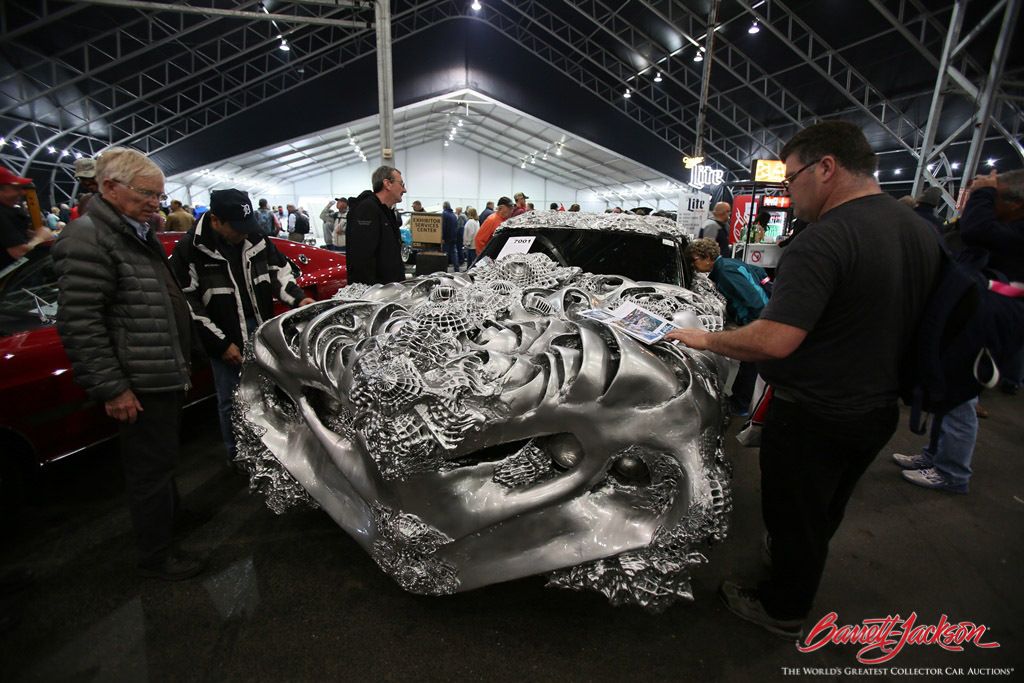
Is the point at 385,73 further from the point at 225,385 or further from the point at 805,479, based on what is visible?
the point at 805,479

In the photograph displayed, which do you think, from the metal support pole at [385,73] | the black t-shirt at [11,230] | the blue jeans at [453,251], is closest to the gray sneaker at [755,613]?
the black t-shirt at [11,230]

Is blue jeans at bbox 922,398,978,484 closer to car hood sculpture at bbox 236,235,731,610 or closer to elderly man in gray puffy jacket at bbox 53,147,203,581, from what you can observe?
car hood sculpture at bbox 236,235,731,610

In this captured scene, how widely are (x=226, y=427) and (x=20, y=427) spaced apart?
0.82 metres

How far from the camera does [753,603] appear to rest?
183 cm

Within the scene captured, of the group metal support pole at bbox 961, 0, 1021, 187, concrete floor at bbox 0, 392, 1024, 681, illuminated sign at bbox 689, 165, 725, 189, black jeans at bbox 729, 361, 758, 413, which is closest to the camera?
concrete floor at bbox 0, 392, 1024, 681

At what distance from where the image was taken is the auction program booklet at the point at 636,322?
61.3 inches

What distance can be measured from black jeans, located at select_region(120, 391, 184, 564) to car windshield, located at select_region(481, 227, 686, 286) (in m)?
2.08

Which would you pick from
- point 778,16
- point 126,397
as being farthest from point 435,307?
point 778,16

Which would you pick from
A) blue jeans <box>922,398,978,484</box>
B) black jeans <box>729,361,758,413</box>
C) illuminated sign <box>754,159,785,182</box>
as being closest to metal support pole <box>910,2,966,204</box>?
illuminated sign <box>754,159,785,182</box>

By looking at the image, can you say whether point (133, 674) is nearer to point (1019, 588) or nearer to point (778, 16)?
point (1019, 588)

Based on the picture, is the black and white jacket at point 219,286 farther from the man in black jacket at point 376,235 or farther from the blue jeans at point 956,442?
the blue jeans at point 956,442

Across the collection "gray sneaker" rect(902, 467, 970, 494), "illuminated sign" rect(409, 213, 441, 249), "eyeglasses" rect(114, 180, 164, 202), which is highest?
"illuminated sign" rect(409, 213, 441, 249)

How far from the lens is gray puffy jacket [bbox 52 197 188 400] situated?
155cm

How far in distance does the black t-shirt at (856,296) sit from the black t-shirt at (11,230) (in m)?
4.16
